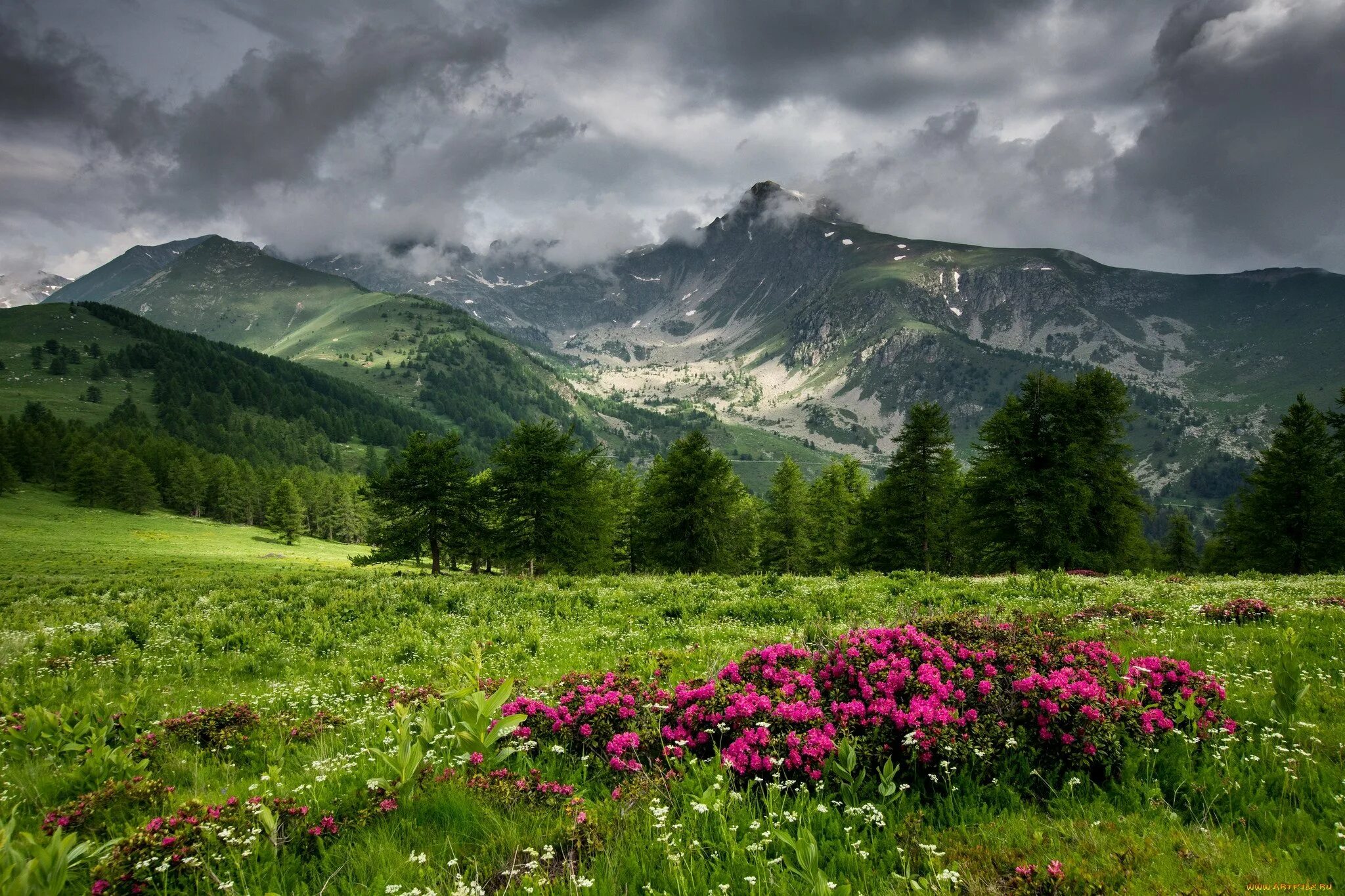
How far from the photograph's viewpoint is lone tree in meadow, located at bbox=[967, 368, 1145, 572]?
127ft

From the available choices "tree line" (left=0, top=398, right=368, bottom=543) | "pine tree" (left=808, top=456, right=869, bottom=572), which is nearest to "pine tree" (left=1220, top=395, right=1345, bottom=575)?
"pine tree" (left=808, top=456, right=869, bottom=572)

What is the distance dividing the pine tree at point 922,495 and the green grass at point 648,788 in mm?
35535

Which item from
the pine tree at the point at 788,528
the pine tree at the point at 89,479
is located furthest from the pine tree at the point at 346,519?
the pine tree at the point at 788,528

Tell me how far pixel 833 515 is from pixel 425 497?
43717 millimetres

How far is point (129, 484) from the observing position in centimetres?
10738

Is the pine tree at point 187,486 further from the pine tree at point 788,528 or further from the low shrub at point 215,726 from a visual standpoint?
the low shrub at point 215,726

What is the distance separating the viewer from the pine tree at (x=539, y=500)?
48.8 metres

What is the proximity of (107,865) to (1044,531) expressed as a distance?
45.9 metres

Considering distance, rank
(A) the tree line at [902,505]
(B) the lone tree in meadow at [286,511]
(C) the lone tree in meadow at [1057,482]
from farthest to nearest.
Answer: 1. (B) the lone tree in meadow at [286,511]
2. (A) the tree line at [902,505]
3. (C) the lone tree in meadow at [1057,482]

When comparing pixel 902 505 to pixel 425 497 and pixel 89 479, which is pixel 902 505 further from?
pixel 89 479

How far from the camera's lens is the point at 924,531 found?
165 ft

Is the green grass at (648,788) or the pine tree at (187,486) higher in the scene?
the green grass at (648,788)

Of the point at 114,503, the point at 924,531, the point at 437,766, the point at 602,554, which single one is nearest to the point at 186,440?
the point at 114,503

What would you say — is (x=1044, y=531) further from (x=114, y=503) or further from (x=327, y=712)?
(x=114, y=503)
